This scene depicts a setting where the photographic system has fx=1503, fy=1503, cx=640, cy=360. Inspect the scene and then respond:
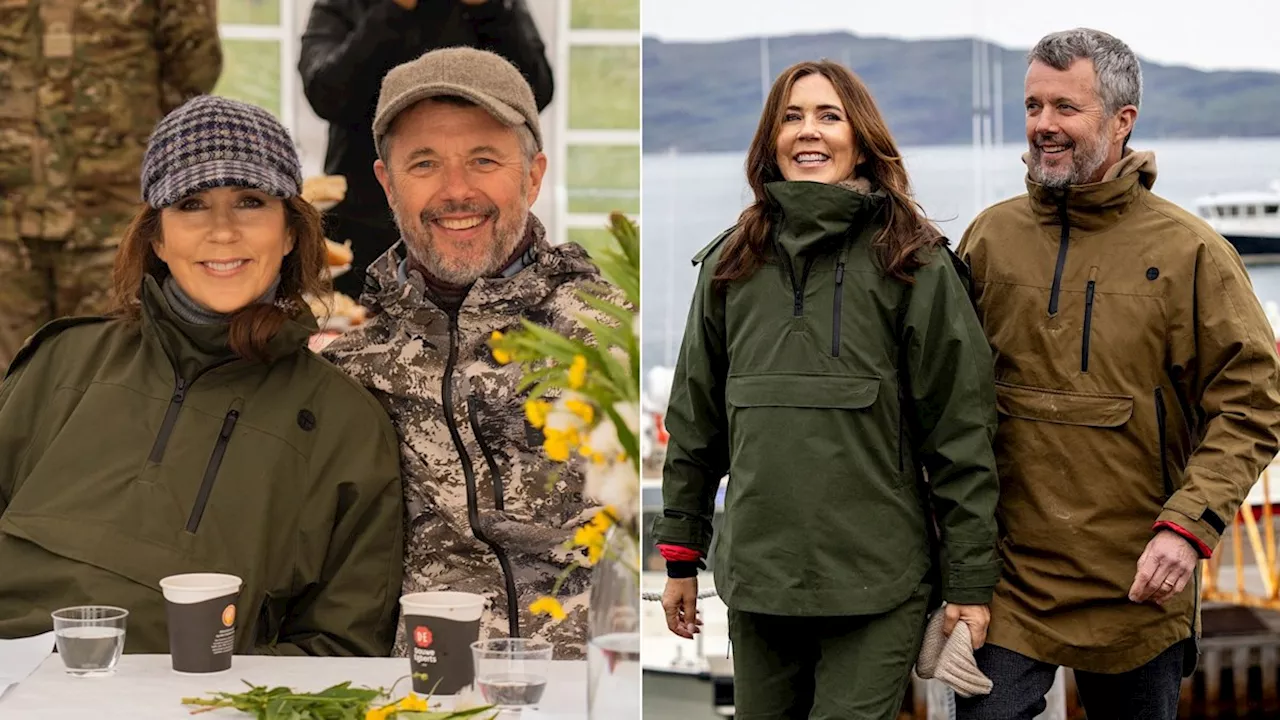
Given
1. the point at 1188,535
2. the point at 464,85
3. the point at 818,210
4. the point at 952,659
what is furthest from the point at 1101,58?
the point at 464,85

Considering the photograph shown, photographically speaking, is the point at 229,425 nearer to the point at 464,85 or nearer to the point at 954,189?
the point at 464,85

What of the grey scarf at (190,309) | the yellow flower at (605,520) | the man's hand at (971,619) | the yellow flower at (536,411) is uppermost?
the grey scarf at (190,309)

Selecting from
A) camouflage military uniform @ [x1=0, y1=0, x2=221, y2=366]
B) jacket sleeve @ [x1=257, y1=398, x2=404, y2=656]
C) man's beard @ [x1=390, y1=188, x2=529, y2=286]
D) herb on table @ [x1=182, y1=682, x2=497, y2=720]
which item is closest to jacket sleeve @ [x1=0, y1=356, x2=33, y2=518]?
camouflage military uniform @ [x1=0, y1=0, x2=221, y2=366]

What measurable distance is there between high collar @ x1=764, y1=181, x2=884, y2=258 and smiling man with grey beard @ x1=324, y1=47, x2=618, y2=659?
21.5 inches

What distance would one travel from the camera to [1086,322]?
7.47ft

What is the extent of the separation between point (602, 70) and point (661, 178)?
2.67m

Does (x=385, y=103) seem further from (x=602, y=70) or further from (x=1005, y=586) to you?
(x=1005, y=586)

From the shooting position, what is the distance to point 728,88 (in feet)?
17.7

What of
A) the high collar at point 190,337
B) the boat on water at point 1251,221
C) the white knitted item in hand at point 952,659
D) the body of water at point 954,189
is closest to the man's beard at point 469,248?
the high collar at point 190,337

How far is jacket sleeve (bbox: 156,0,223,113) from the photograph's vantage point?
8.68 feet

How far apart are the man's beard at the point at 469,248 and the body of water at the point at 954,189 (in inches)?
86.8

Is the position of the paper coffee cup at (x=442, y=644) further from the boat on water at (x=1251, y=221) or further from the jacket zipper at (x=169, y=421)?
the boat on water at (x=1251, y=221)

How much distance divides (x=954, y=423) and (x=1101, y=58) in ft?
2.12

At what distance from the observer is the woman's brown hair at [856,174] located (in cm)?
221
